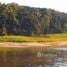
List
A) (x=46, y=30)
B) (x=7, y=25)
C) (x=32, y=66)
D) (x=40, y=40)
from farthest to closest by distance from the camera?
(x=46, y=30) < (x=7, y=25) < (x=40, y=40) < (x=32, y=66)

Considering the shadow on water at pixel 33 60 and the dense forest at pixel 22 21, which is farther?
the dense forest at pixel 22 21

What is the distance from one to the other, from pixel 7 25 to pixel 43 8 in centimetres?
2566

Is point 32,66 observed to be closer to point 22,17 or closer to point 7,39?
point 7,39

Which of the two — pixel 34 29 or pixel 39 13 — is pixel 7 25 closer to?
pixel 34 29

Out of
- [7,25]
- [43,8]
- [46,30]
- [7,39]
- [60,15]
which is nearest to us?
[7,39]

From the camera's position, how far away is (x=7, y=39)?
7306cm

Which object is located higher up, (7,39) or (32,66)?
(32,66)

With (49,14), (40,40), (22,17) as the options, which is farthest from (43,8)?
(40,40)

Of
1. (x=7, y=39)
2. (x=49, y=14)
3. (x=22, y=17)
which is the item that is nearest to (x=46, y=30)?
(x=49, y=14)

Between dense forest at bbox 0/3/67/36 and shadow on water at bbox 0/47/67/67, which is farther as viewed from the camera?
dense forest at bbox 0/3/67/36

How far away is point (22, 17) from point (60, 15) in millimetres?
30393

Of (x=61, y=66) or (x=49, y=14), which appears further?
(x=49, y=14)

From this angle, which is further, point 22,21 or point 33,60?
point 22,21

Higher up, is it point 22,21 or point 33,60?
point 33,60
